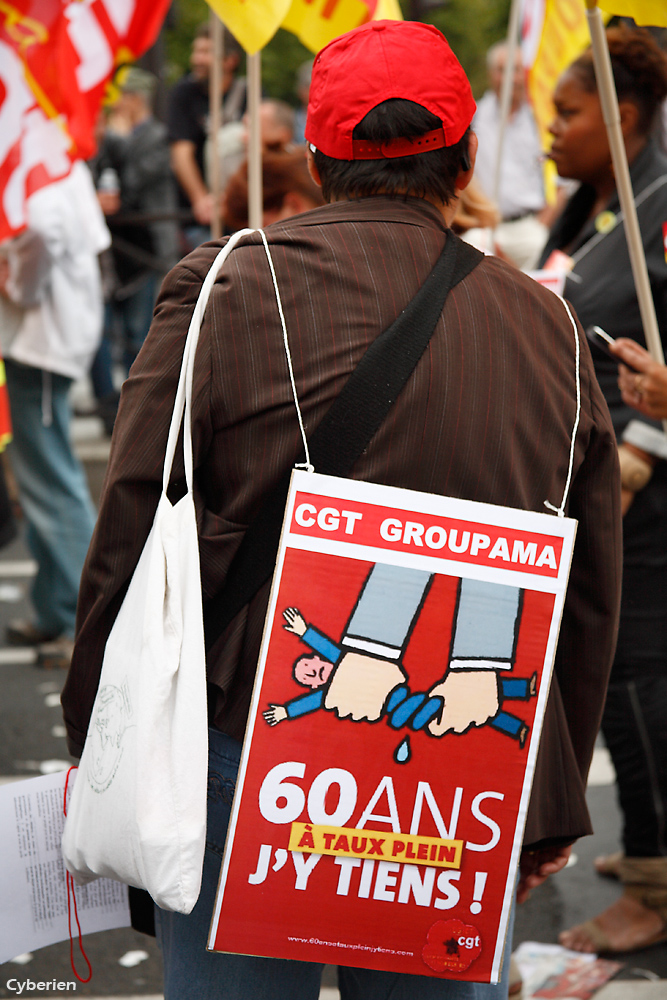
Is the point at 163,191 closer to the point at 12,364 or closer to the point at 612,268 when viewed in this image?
the point at 12,364

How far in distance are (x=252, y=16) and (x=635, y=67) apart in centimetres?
107

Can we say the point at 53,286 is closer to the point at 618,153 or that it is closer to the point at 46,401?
the point at 46,401

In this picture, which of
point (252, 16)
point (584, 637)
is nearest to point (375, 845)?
point (584, 637)

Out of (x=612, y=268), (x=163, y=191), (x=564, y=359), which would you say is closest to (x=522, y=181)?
(x=163, y=191)

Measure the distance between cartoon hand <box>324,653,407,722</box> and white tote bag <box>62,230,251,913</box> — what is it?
0.17m

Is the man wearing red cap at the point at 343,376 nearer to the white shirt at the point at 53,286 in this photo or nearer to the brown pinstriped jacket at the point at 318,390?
the brown pinstriped jacket at the point at 318,390

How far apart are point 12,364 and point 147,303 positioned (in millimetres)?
3992

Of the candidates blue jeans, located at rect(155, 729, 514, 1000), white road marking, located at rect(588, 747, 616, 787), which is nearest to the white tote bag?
blue jeans, located at rect(155, 729, 514, 1000)

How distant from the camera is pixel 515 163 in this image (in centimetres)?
807

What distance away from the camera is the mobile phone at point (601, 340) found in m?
2.69

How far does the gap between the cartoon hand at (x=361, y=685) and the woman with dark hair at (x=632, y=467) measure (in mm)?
1573

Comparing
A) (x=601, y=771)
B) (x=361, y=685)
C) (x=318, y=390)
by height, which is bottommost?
(x=601, y=771)

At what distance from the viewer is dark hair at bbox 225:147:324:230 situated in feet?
12.1

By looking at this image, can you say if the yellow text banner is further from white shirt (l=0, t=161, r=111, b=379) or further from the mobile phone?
white shirt (l=0, t=161, r=111, b=379)
